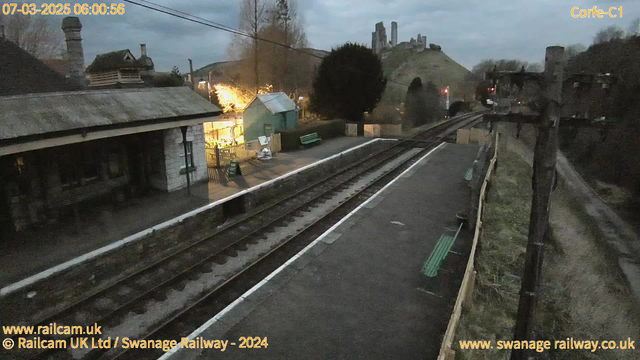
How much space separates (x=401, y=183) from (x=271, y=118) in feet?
35.9

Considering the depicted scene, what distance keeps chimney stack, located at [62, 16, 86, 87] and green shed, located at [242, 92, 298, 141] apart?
9.87 metres

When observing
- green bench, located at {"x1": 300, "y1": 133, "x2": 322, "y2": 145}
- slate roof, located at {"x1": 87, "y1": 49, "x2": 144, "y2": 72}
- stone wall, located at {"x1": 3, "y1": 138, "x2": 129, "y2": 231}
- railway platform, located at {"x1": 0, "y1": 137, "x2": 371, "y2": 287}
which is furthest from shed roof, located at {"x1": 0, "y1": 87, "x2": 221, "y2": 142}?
green bench, located at {"x1": 300, "y1": 133, "x2": 322, "y2": 145}

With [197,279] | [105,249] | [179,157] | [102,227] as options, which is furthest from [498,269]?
[179,157]

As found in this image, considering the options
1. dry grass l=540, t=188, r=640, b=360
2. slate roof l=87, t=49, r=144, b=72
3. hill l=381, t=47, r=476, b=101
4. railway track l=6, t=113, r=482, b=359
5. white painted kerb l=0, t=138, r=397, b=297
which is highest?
hill l=381, t=47, r=476, b=101

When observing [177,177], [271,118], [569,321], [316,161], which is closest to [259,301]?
[569,321]

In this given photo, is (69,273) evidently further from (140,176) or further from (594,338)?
(594,338)

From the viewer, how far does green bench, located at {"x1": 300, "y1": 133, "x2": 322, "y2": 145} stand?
24417mm

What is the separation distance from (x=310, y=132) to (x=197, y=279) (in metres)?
17.4

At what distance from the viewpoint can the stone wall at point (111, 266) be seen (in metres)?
8.20

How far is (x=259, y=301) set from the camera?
7609mm

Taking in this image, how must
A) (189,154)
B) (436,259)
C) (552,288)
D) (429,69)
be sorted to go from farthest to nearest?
(429,69), (189,154), (436,259), (552,288)

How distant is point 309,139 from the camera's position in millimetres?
25062

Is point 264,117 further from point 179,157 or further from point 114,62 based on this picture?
point 179,157

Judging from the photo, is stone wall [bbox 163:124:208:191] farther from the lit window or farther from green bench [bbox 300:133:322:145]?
green bench [bbox 300:133:322:145]
